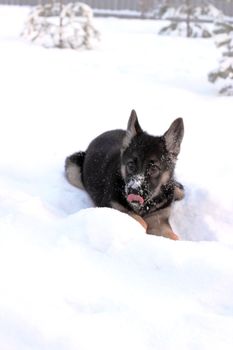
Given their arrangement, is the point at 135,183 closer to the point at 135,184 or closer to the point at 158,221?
the point at 135,184

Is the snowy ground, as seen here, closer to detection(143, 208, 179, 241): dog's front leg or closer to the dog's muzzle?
detection(143, 208, 179, 241): dog's front leg

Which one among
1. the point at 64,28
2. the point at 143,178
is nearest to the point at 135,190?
the point at 143,178

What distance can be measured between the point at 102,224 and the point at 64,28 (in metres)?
11.5

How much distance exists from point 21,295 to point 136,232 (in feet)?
3.39

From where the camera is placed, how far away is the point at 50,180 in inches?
265

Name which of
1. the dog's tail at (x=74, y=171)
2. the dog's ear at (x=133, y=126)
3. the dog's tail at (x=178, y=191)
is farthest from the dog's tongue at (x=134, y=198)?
the dog's tail at (x=74, y=171)

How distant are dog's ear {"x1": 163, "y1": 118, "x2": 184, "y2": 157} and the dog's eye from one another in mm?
427

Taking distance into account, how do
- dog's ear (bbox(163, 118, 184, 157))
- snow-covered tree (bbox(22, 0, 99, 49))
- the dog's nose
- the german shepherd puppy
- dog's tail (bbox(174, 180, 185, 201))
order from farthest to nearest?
snow-covered tree (bbox(22, 0, 99, 49)) → dog's tail (bbox(174, 180, 185, 201)) → dog's ear (bbox(163, 118, 184, 157)) → the german shepherd puppy → the dog's nose

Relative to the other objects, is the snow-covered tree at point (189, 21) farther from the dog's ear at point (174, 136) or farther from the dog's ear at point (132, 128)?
the dog's ear at point (174, 136)

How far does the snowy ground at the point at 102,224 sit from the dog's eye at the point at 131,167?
744 mm

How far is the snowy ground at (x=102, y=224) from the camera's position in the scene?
10.2ft

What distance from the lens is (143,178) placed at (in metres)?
5.43

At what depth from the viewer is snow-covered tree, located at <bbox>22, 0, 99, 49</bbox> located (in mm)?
14500

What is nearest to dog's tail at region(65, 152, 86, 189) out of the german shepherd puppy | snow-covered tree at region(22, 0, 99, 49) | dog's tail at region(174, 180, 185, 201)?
the german shepherd puppy
